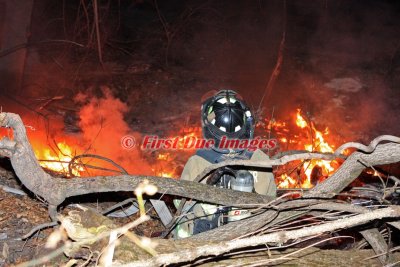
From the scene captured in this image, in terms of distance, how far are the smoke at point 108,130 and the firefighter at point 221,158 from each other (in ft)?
13.6

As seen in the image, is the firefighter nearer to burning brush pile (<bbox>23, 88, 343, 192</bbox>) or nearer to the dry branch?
the dry branch

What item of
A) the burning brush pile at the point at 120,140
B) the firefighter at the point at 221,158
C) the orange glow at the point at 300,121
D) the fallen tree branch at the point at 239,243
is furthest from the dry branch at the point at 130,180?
the orange glow at the point at 300,121

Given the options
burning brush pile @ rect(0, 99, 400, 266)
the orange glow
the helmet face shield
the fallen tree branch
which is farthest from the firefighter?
the orange glow

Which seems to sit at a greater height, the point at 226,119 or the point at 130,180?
the point at 226,119

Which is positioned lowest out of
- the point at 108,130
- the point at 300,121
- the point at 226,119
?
the point at 226,119

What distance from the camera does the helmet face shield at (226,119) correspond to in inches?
160

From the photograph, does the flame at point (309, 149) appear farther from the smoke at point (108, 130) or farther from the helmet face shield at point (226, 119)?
the smoke at point (108, 130)

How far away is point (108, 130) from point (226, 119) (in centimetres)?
533

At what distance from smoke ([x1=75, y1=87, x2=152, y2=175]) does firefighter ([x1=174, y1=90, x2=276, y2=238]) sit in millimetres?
4139

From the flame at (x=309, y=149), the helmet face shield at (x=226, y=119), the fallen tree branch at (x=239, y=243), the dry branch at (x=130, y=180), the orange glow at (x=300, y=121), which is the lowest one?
the fallen tree branch at (x=239, y=243)

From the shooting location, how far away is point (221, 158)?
3818mm

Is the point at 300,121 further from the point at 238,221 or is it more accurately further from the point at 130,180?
the point at 130,180

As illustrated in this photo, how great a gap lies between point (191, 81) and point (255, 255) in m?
8.73

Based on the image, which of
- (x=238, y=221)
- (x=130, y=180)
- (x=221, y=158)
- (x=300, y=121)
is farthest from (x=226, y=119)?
(x=300, y=121)
